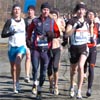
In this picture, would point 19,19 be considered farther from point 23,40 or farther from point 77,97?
point 77,97

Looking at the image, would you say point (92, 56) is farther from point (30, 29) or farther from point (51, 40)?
point (30, 29)

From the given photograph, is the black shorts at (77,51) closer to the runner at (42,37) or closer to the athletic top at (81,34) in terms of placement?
the athletic top at (81,34)

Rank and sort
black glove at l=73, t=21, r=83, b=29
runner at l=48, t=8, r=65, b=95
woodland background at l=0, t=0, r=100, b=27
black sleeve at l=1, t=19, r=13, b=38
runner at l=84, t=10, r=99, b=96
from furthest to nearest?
1. woodland background at l=0, t=0, r=100, b=27
2. black sleeve at l=1, t=19, r=13, b=38
3. runner at l=48, t=8, r=65, b=95
4. runner at l=84, t=10, r=99, b=96
5. black glove at l=73, t=21, r=83, b=29

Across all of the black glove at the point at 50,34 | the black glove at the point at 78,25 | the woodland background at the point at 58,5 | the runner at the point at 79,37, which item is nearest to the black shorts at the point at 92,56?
the runner at the point at 79,37

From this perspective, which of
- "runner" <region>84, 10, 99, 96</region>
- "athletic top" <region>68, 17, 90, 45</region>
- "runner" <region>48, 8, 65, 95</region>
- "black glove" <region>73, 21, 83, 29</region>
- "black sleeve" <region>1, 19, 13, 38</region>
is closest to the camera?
"black glove" <region>73, 21, 83, 29</region>

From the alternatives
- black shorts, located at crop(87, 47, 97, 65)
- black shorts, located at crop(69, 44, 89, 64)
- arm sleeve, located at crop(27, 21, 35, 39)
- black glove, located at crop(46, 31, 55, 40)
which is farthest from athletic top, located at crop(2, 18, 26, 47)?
black shorts, located at crop(87, 47, 97, 65)

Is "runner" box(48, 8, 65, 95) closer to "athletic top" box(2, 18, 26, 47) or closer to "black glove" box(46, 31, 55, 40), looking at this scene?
"black glove" box(46, 31, 55, 40)

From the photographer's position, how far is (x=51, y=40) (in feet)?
32.7

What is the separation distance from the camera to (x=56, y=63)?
10406mm

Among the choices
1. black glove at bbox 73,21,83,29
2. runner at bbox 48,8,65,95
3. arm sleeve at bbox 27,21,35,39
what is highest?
black glove at bbox 73,21,83,29

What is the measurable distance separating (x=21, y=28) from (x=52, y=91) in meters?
1.46

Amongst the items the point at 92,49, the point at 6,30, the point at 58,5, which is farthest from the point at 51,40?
the point at 58,5

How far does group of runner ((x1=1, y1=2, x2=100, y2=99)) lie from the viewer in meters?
9.80

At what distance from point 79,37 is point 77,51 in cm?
29
